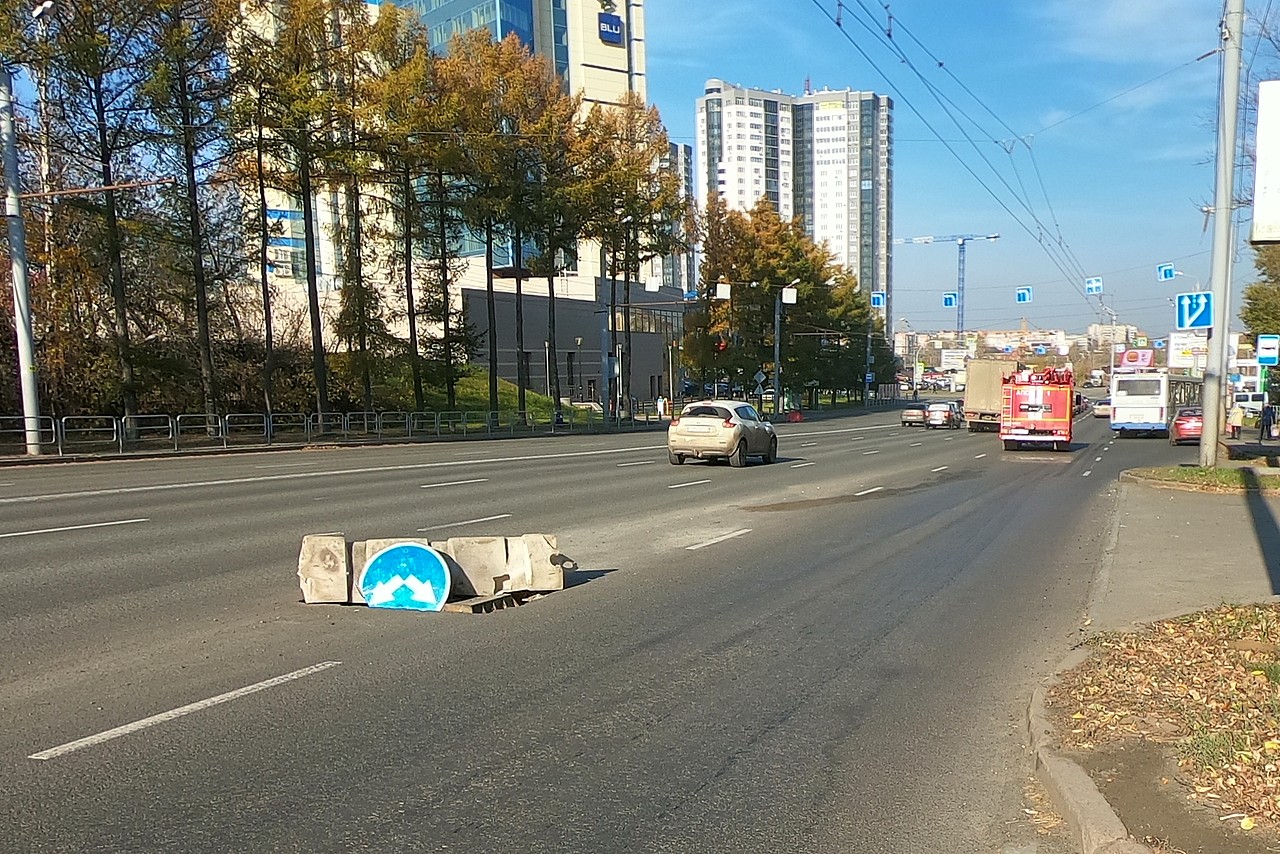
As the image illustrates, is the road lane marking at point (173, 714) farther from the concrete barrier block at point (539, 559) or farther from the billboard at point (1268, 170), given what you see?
the billboard at point (1268, 170)

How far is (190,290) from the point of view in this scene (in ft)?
110

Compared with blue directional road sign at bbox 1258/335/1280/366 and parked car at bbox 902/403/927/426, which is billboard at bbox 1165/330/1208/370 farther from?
blue directional road sign at bbox 1258/335/1280/366

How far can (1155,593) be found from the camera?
881 cm

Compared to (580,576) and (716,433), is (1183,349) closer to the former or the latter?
(716,433)

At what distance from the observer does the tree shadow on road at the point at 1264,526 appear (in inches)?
391

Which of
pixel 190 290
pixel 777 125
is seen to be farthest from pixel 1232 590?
pixel 777 125

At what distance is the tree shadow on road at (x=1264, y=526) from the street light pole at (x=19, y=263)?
26.5 m

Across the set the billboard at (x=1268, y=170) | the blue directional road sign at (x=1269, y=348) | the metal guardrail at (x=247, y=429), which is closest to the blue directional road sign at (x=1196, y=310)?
the blue directional road sign at (x=1269, y=348)

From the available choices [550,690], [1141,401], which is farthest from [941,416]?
[550,690]

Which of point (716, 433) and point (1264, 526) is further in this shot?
point (716, 433)

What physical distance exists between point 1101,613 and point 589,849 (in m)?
5.86

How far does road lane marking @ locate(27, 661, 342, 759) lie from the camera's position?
15.9 ft

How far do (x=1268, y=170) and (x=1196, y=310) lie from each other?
603 inches

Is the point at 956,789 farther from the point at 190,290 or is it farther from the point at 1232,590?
the point at 190,290
